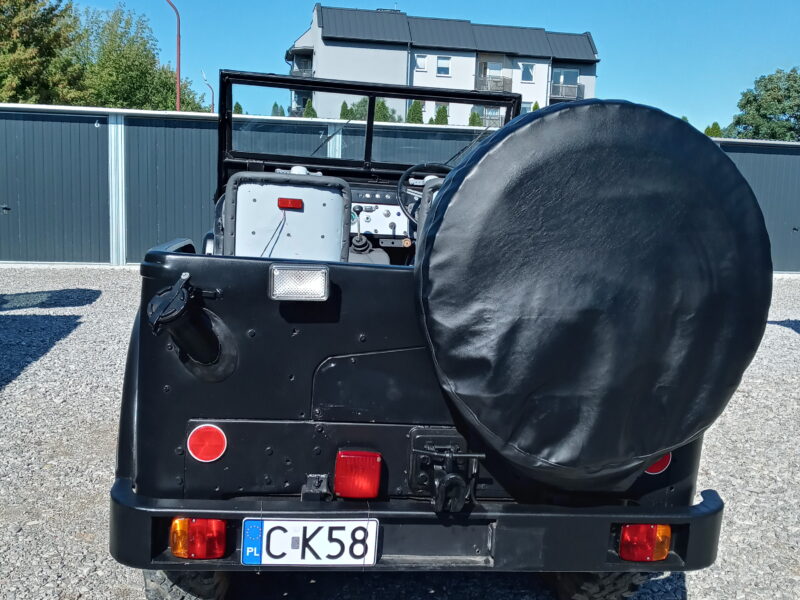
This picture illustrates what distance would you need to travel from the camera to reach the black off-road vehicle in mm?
2012

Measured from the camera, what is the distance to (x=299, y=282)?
2201mm

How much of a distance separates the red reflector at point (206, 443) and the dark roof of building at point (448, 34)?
5273cm

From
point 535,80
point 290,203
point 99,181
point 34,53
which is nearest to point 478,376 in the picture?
point 290,203

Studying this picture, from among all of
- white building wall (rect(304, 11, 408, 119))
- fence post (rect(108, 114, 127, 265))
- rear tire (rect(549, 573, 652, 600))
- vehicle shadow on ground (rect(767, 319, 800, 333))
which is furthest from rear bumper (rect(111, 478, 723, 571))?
white building wall (rect(304, 11, 408, 119))

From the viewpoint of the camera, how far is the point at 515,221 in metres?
2.00

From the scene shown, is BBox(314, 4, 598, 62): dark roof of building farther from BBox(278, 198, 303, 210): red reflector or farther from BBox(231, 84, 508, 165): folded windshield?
BBox(278, 198, 303, 210): red reflector

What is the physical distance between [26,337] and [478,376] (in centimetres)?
765

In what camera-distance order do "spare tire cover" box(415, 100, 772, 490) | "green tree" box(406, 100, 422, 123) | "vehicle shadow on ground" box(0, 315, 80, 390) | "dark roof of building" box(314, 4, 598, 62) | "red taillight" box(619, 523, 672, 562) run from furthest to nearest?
"dark roof of building" box(314, 4, 598, 62) < "vehicle shadow on ground" box(0, 315, 80, 390) < "green tree" box(406, 100, 422, 123) < "red taillight" box(619, 523, 672, 562) < "spare tire cover" box(415, 100, 772, 490)

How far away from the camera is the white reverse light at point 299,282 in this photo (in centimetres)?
A: 219

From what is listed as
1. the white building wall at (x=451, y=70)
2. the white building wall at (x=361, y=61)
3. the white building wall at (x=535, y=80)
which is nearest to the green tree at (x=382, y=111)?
the white building wall at (x=361, y=61)

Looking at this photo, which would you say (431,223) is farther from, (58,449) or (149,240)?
(149,240)

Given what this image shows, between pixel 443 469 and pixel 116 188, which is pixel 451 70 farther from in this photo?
pixel 443 469

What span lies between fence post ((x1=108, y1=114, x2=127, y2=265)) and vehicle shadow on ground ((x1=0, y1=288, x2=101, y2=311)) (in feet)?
10.6

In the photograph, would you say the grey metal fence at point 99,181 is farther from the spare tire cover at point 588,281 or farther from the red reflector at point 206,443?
the spare tire cover at point 588,281
